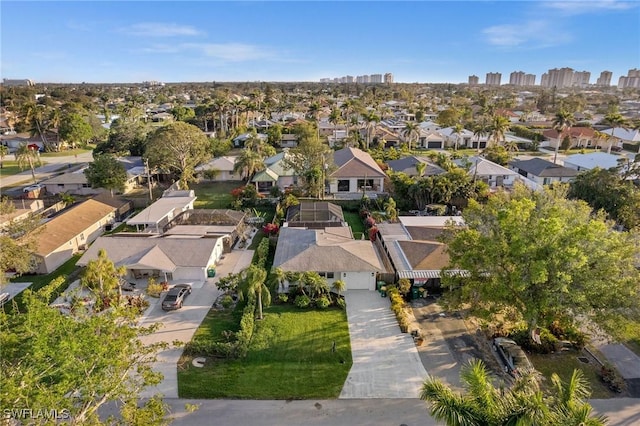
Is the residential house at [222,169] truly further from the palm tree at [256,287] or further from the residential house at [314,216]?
the palm tree at [256,287]

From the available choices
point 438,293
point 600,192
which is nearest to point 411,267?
point 438,293

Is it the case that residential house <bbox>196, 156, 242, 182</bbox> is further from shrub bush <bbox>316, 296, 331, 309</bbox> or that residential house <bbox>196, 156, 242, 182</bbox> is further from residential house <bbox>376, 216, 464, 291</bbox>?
shrub bush <bbox>316, 296, 331, 309</bbox>

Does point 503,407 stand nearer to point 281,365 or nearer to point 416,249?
point 281,365

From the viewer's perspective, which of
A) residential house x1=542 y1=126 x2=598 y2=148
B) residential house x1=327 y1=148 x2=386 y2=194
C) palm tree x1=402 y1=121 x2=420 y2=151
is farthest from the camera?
residential house x1=542 y1=126 x2=598 y2=148

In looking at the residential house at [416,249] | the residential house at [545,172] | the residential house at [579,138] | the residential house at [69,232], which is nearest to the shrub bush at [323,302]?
the residential house at [416,249]

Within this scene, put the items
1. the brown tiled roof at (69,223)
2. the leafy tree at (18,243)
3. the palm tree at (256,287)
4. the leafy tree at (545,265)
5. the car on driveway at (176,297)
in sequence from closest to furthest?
1. the leafy tree at (545,265)
2. the palm tree at (256,287)
3. the leafy tree at (18,243)
4. the car on driveway at (176,297)
5. the brown tiled roof at (69,223)

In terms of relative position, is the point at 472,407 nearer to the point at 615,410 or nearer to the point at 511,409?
the point at 511,409

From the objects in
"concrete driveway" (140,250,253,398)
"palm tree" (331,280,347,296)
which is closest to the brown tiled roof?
"concrete driveway" (140,250,253,398)

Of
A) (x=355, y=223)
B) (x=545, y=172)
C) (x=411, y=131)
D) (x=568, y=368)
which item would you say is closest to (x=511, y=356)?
(x=568, y=368)
